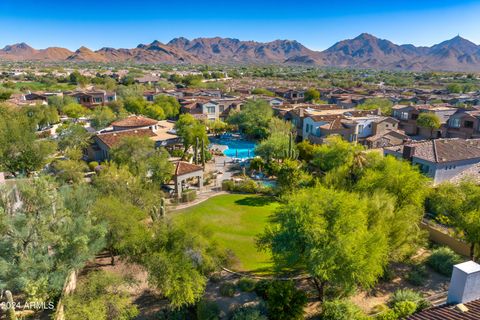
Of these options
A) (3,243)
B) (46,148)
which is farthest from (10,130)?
(3,243)

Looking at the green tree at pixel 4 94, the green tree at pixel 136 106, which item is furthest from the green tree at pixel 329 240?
the green tree at pixel 4 94

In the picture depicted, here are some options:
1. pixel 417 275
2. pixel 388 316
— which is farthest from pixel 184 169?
pixel 388 316

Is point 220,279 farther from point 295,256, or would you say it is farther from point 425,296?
point 425,296

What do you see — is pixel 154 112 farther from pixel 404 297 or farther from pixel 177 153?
pixel 404 297

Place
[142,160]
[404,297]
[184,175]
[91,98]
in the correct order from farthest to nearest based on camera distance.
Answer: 1. [91,98]
2. [184,175]
3. [142,160]
4. [404,297]

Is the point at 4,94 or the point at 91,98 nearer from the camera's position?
the point at 4,94

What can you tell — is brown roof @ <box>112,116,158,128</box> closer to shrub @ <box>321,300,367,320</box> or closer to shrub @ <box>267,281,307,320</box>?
shrub @ <box>267,281,307,320</box>
